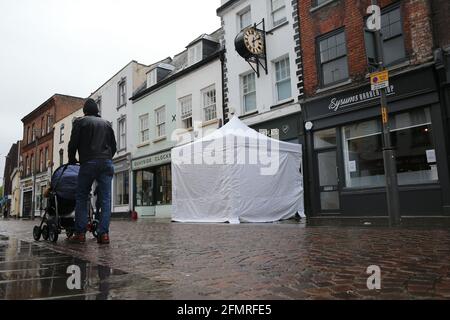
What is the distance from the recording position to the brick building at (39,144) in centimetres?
3609

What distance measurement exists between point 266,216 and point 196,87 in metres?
9.25

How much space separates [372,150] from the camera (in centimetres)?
Result: 1191

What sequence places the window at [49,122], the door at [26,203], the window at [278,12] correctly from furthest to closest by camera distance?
1. the door at [26,203]
2. the window at [49,122]
3. the window at [278,12]

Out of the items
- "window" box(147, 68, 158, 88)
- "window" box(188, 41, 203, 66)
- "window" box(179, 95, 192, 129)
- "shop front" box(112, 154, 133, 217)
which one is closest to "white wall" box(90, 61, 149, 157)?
"shop front" box(112, 154, 133, 217)

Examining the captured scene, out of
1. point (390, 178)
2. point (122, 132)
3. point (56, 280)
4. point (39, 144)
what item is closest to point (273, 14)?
point (390, 178)

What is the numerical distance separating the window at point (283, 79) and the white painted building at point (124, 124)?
11.4 m

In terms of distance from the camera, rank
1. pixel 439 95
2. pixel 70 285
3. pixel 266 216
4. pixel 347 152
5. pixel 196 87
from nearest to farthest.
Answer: pixel 70 285 → pixel 439 95 → pixel 266 216 → pixel 347 152 → pixel 196 87

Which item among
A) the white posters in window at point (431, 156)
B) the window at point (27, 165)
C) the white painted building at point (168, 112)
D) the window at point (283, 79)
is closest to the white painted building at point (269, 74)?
the window at point (283, 79)

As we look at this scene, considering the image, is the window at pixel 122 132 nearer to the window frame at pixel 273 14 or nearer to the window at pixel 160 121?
the window at pixel 160 121

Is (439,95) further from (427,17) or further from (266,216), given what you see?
(266,216)

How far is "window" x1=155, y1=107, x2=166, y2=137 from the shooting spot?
69.9ft

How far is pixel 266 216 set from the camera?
1180cm

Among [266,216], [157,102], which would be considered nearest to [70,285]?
[266,216]

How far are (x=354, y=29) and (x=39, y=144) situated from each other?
35.1 metres
